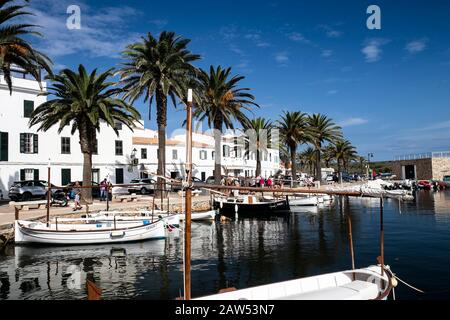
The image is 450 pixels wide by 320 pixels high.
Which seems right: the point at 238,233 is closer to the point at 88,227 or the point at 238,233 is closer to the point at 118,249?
the point at 118,249

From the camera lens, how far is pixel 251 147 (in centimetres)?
5609

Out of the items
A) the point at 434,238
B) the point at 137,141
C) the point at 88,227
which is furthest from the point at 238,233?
the point at 137,141

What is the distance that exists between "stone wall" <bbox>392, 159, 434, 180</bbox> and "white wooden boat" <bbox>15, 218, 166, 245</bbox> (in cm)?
7679

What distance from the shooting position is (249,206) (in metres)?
34.3

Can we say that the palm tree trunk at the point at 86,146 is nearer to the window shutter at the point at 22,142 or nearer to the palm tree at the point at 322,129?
the window shutter at the point at 22,142

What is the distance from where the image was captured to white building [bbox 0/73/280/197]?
36312 mm

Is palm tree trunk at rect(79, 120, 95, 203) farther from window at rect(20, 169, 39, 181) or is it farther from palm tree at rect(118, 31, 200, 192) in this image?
window at rect(20, 169, 39, 181)

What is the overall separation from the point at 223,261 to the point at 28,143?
104ft

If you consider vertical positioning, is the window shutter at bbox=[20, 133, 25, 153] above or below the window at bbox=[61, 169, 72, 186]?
above

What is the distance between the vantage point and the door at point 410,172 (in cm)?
8288

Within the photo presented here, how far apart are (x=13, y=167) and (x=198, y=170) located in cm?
2696

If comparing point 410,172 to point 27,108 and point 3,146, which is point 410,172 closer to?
point 27,108

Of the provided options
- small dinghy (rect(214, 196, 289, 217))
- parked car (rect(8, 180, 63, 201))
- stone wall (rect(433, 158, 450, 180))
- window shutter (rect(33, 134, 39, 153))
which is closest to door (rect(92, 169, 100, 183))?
window shutter (rect(33, 134, 39, 153))

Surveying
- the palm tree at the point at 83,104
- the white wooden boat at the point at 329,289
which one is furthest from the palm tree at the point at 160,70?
the white wooden boat at the point at 329,289
